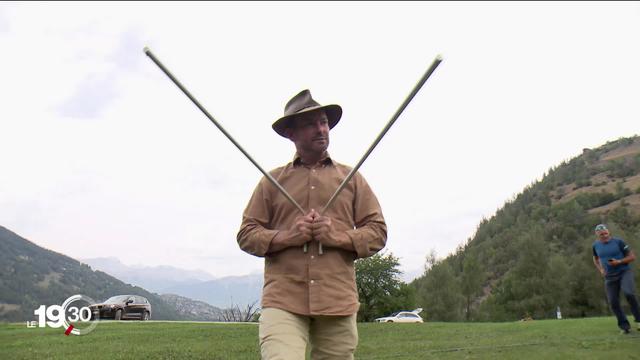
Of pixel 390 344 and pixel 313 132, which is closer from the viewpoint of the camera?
pixel 313 132

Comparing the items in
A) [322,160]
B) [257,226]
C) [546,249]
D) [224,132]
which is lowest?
[257,226]

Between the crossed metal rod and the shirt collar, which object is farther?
the shirt collar

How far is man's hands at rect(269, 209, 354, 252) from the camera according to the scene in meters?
3.65

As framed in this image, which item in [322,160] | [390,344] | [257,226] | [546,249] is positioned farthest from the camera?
[546,249]

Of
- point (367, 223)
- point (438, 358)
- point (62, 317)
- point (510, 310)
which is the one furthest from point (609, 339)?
→ point (510, 310)

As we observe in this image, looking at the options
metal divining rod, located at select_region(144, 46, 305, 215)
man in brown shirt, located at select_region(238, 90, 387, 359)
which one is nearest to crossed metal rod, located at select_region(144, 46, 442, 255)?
metal divining rod, located at select_region(144, 46, 305, 215)

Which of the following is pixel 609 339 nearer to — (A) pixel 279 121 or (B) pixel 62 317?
(A) pixel 279 121

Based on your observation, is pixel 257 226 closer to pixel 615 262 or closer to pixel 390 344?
pixel 390 344

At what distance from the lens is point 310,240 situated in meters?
3.72

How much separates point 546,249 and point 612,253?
5028cm

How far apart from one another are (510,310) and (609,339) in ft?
161

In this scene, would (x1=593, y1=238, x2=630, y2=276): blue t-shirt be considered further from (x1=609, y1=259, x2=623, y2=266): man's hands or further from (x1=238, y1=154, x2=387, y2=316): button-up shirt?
(x1=238, y1=154, x2=387, y2=316): button-up shirt

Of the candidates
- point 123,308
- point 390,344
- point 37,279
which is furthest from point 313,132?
point 37,279

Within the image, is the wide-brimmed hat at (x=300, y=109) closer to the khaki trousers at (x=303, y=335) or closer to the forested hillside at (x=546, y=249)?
the khaki trousers at (x=303, y=335)
